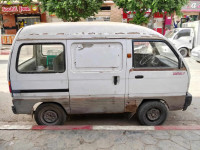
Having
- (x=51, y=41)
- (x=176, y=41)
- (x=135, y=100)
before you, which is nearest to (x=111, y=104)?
(x=135, y=100)

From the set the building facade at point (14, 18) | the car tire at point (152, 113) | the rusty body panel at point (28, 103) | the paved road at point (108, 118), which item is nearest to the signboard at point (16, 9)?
the building facade at point (14, 18)

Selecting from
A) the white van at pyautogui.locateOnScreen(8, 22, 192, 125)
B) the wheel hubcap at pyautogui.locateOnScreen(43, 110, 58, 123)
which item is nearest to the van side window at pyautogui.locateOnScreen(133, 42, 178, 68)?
the white van at pyautogui.locateOnScreen(8, 22, 192, 125)

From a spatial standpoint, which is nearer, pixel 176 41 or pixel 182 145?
pixel 182 145

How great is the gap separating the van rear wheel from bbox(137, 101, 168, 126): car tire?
5.14ft

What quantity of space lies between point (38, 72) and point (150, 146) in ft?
7.76

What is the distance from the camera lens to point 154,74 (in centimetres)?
356

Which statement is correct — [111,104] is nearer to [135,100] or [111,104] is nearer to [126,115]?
[135,100]

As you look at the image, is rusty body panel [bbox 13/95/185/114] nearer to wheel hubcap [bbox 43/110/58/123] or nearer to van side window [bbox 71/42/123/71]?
wheel hubcap [bbox 43/110/58/123]

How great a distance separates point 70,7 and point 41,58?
10.3m

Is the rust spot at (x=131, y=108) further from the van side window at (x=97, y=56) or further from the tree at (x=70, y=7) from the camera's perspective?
the tree at (x=70, y=7)

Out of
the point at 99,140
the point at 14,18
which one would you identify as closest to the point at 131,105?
the point at 99,140

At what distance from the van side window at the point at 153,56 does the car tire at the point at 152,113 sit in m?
0.79

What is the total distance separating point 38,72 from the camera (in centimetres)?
349

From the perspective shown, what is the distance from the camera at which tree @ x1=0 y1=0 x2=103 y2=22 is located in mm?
12812
